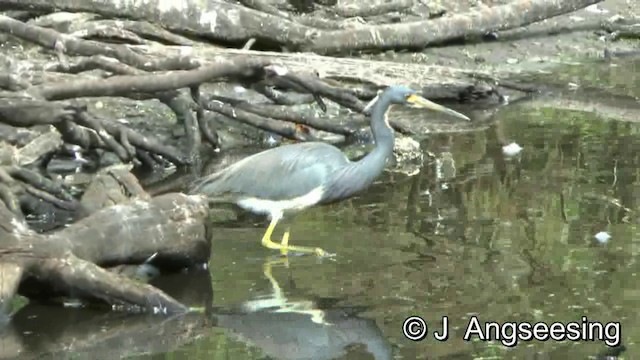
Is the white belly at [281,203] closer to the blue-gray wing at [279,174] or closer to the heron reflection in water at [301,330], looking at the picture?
the blue-gray wing at [279,174]

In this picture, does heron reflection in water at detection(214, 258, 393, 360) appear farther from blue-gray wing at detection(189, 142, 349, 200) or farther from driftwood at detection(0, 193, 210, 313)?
blue-gray wing at detection(189, 142, 349, 200)

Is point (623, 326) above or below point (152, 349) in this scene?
above

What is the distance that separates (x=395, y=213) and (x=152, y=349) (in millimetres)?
3223

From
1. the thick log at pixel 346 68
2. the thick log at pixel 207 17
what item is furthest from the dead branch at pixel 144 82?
the thick log at pixel 207 17

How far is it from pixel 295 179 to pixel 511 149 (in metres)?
3.61

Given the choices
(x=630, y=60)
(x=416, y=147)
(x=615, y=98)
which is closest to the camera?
(x=416, y=147)

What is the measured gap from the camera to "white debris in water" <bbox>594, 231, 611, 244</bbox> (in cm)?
835

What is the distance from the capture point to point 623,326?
657 centimetres

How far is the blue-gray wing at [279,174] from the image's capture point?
8602 mm

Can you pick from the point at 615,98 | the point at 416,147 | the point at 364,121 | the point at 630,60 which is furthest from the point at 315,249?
the point at 630,60

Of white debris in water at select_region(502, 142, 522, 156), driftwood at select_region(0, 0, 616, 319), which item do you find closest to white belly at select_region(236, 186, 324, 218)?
driftwood at select_region(0, 0, 616, 319)

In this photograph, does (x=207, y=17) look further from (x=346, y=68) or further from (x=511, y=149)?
(x=511, y=149)

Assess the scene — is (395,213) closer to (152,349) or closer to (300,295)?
(300,295)

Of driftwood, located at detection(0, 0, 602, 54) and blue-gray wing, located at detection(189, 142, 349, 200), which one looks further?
driftwood, located at detection(0, 0, 602, 54)
